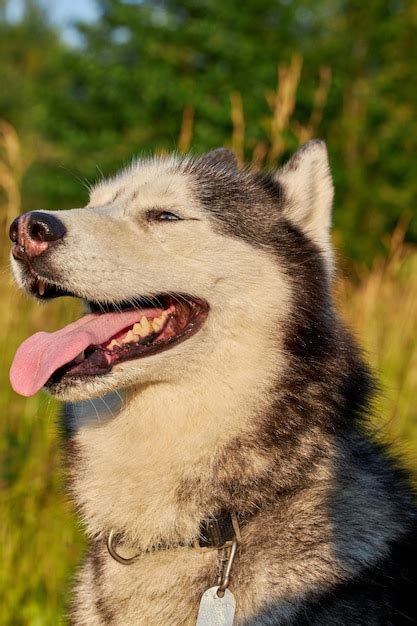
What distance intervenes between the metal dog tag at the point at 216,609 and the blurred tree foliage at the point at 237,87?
57.3 ft

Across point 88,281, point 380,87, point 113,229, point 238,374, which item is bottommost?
point 238,374

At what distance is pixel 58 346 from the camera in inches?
110

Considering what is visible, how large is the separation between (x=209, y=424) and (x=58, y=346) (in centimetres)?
58

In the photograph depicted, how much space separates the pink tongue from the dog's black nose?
1.00ft

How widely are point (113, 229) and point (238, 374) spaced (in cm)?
67

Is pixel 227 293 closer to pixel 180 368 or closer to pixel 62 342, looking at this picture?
pixel 180 368

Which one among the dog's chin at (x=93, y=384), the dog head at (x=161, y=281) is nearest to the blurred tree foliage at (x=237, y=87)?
the dog head at (x=161, y=281)

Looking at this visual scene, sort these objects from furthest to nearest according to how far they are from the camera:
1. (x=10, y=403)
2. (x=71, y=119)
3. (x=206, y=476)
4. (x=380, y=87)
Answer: (x=71, y=119) < (x=380, y=87) < (x=10, y=403) < (x=206, y=476)

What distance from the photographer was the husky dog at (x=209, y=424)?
261cm

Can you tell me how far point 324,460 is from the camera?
2.74 metres

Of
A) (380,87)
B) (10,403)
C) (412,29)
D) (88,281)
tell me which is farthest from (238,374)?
(412,29)

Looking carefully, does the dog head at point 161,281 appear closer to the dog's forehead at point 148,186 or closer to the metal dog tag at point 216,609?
the dog's forehead at point 148,186

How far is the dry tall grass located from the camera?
12.6 ft

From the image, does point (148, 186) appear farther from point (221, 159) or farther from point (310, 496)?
point (310, 496)
